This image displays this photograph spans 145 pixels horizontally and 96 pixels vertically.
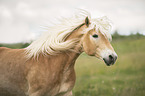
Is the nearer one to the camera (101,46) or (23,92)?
(101,46)

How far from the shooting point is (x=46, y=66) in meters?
3.26

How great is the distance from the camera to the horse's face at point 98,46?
307 cm

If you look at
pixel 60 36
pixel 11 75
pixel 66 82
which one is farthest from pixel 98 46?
pixel 11 75

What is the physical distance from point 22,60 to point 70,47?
1133mm

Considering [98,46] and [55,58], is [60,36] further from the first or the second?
[98,46]

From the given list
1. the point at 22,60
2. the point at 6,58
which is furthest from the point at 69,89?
the point at 6,58

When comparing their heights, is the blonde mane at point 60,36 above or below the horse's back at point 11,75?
above

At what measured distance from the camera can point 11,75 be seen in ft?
11.3

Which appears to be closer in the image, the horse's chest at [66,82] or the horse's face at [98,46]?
the horse's face at [98,46]

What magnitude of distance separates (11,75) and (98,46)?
2049 millimetres

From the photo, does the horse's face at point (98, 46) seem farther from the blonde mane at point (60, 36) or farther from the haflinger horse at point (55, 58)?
the blonde mane at point (60, 36)

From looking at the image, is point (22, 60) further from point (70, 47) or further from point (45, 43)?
point (70, 47)

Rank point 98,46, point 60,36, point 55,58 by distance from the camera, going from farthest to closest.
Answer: point 60,36 → point 55,58 → point 98,46

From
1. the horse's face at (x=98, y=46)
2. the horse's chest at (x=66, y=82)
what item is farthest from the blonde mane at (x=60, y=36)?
the horse's chest at (x=66, y=82)
